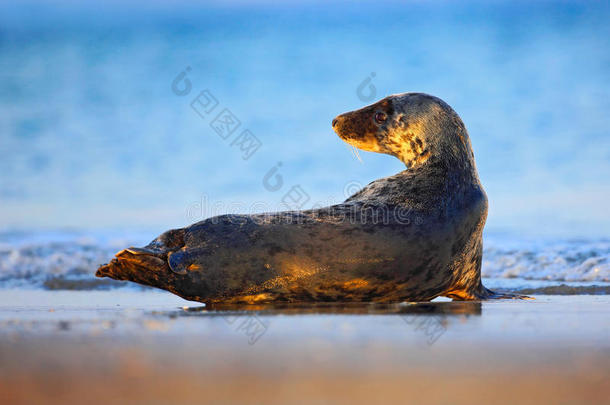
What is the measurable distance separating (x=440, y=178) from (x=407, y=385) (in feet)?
9.87

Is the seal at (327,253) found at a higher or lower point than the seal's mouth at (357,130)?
lower

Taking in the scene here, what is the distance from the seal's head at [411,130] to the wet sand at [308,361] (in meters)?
2.12

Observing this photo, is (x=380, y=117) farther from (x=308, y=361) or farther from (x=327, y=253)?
(x=308, y=361)

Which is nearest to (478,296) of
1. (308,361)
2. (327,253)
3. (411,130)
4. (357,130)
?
(411,130)

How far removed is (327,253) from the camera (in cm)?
Result: 350

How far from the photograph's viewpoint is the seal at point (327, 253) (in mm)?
3496

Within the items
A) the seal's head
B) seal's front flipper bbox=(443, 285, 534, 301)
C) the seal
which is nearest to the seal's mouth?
the seal's head

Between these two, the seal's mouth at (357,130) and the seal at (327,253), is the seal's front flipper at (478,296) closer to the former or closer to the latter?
the seal at (327,253)

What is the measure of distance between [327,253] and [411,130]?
154 centimetres

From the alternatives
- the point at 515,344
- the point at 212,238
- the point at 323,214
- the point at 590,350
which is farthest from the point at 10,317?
the point at 590,350

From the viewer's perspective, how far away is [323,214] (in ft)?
12.1

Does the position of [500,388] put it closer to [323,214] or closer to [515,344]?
[515,344]

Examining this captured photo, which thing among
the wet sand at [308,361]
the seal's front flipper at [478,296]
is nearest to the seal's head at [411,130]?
the seal's front flipper at [478,296]

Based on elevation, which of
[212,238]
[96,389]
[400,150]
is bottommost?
[96,389]
